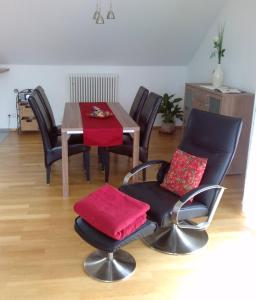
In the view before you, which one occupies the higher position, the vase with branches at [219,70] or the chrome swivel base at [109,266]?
the vase with branches at [219,70]

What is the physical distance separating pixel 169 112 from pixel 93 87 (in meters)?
1.32

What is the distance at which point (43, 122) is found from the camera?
11.4 ft

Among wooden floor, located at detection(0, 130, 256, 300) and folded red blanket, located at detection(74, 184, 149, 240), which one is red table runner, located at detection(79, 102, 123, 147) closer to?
wooden floor, located at detection(0, 130, 256, 300)

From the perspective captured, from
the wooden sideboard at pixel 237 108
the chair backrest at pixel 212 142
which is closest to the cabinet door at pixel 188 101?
the wooden sideboard at pixel 237 108

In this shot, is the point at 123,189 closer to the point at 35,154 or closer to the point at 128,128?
the point at 128,128

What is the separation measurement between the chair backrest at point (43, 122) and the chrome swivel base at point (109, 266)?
4.57 ft

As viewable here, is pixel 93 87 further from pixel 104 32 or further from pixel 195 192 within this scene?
pixel 195 192

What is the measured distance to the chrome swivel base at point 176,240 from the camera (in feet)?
8.57

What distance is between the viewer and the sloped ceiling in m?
4.57

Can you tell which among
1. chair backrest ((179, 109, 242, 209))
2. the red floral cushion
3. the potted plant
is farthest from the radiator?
the red floral cushion

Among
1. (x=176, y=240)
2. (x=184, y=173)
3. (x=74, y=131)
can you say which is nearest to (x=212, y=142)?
(x=184, y=173)

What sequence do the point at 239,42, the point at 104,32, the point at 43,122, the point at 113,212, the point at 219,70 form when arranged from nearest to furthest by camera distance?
the point at 113,212 < the point at 43,122 < the point at 239,42 < the point at 219,70 < the point at 104,32

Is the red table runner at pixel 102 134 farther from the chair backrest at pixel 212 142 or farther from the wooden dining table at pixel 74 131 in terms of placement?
the chair backrest at pixel 212 142

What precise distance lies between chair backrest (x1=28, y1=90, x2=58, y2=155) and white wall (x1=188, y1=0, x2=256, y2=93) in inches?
89.8
